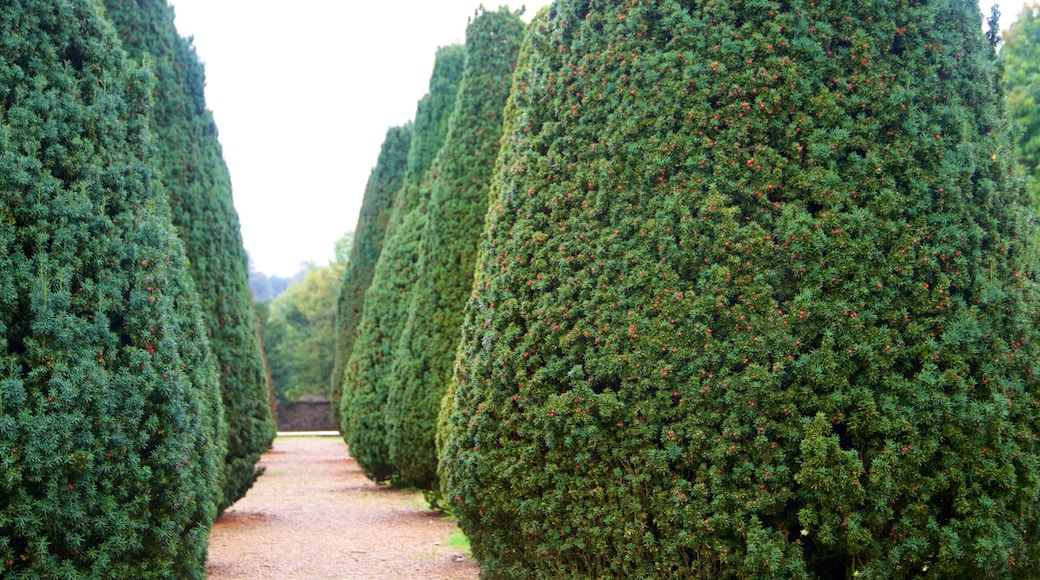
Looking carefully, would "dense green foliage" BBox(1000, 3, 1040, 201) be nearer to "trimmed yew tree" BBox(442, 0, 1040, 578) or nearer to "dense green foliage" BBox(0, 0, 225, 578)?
"trimmed yew tree" BBox(442, 0, 1040, 578)

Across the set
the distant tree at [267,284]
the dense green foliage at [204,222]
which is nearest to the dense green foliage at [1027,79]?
the dense green foliage at [204,222]

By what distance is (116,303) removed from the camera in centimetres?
430

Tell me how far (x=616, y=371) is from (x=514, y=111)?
123 inches

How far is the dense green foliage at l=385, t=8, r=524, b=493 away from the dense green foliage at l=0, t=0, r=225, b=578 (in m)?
5.78

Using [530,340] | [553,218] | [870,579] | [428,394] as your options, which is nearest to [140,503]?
[530,340]

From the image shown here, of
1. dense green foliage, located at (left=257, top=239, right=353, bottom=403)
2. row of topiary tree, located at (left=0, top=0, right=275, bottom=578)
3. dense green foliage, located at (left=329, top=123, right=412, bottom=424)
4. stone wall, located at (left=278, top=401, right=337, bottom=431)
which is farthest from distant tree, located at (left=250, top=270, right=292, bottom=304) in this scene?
row of topiary tree, located at (left=0, top=0, right=275, bottom=578)

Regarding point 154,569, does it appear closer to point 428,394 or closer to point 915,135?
point 915,135

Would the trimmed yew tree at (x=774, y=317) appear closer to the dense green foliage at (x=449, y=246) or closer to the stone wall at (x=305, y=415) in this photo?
the dense green foliage at (x=449, y=246)

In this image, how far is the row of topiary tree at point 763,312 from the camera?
419cm

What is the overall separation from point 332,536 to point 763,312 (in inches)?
252

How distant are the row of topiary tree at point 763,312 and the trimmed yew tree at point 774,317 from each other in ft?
0.05

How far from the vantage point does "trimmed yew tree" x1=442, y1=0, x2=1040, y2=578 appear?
418 cm

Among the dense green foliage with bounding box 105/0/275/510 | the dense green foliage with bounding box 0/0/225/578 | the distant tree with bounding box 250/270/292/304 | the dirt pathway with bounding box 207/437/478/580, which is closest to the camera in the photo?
the dense green foliage with bounding box 0/0/225/578

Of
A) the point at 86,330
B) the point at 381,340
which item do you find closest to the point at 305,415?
the point at 381,340
